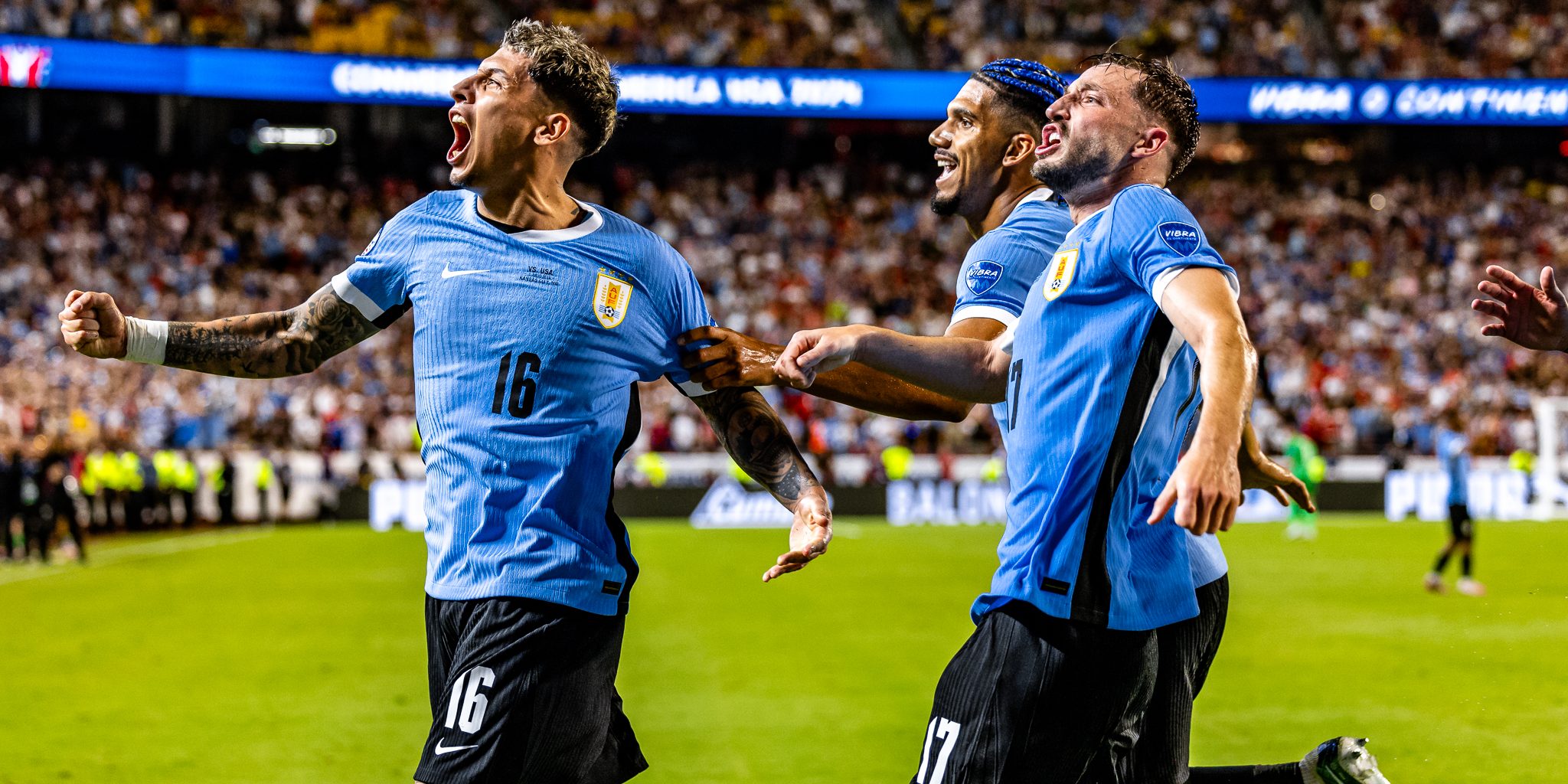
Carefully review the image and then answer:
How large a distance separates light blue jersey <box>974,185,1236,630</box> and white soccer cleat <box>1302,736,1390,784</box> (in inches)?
51.6

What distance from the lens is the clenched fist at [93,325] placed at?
12.6 feet

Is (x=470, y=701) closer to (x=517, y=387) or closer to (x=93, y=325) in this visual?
(x=517, y=387)

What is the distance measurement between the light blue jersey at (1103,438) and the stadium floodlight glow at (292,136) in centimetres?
3302

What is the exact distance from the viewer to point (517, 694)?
3504 mm

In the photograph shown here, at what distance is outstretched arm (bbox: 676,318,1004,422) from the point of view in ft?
13.3

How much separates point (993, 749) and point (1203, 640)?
932 mm

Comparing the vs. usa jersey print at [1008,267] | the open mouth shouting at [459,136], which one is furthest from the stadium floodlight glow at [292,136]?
the vs. usa jersey print at [1008,267]

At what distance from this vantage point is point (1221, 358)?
9.86ft

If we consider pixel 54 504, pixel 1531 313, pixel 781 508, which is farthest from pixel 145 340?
pixel 781 508

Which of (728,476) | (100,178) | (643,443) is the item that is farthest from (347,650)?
(100,178)

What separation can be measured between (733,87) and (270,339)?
29.2m

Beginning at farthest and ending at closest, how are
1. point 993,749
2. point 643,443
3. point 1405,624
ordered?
point 643,443, point 1405,624, point 993,749

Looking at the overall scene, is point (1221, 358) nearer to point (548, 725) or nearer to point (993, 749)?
point (993, 749)

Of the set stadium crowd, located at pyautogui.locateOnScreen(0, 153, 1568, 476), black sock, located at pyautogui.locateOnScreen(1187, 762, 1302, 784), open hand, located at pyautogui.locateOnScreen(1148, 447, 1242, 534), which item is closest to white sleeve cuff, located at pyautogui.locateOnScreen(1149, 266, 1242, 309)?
open hand, located at pyautogui.locateOnScreen(1148, 447, 1242, 534)
